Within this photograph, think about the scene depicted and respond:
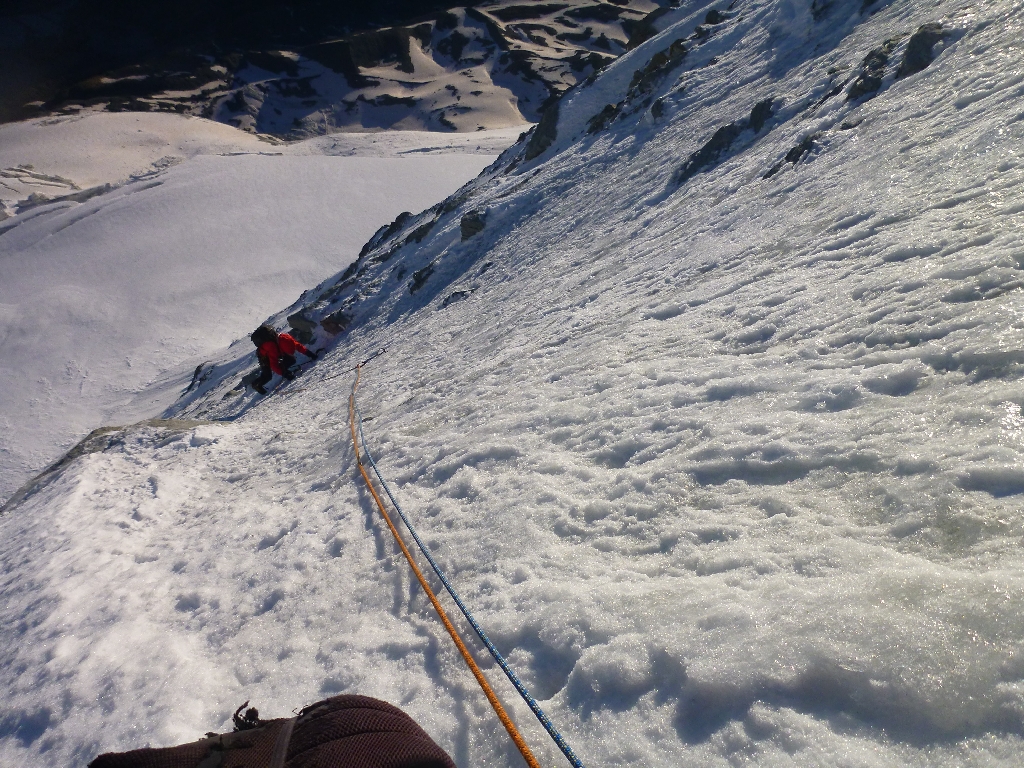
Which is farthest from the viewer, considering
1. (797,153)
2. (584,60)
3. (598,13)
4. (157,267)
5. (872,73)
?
(598,13)

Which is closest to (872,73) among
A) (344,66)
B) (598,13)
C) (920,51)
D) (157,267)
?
(920,51)

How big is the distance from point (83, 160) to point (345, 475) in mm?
63968

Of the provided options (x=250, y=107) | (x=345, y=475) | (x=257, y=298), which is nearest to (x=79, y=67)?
(x=250, y=107)

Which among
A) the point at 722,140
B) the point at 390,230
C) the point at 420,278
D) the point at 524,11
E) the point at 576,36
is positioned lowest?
the point at 722,140

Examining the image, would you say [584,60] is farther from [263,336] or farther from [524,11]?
[263,336]

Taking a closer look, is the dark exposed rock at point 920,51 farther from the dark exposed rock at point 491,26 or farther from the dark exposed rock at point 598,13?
the dark exposed rock at point 598,13

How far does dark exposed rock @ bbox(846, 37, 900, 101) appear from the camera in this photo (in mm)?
7980

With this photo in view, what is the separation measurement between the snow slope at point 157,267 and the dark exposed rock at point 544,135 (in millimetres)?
14197

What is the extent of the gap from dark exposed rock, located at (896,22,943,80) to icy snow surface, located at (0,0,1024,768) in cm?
14

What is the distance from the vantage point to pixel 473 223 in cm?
1494

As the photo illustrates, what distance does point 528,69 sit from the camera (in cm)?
7431

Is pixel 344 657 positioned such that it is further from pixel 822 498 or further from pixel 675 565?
pixel 822 498

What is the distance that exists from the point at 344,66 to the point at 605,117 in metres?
74.8

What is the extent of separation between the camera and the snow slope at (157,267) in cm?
2198
